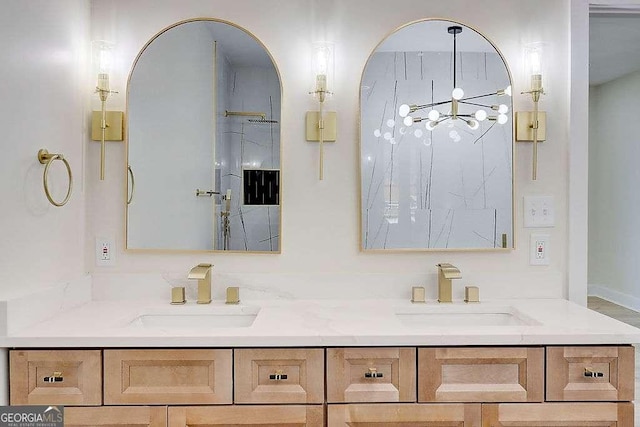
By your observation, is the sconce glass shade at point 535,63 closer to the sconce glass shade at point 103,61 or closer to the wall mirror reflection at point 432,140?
the wall mirror reflection at point 432,140

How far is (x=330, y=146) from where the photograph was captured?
2.15 meters

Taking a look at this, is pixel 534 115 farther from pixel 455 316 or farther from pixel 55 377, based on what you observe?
pixel 55 377

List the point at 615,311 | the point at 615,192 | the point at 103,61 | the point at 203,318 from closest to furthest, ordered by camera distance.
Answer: the point at 203,318
the point at 103,61
the point at 615,311
the point at 615,192

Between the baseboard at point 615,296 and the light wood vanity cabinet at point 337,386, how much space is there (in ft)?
14.0

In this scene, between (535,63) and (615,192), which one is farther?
(615,192)

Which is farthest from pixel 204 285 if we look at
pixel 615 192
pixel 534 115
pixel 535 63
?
pixel 615 192

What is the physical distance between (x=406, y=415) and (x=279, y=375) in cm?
41

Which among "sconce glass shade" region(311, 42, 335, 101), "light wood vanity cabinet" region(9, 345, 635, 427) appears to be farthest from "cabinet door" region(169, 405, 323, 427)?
"sconce glass shade" region(311, 42, 335, 101)

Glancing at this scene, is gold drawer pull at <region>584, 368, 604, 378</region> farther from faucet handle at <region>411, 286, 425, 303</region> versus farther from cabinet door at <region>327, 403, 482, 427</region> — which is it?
faucet handle at <region>411, 286, 425, 303</region>

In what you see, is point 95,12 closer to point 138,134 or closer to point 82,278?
point 138,134

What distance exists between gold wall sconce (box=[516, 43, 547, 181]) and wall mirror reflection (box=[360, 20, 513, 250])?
0.25 feet

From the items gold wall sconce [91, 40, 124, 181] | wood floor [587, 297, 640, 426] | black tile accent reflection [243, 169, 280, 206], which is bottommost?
wood floor [587, 297, 640, 426]

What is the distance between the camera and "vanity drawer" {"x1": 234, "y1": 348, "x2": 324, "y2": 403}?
158 centimetres

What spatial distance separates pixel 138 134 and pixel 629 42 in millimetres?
4094
